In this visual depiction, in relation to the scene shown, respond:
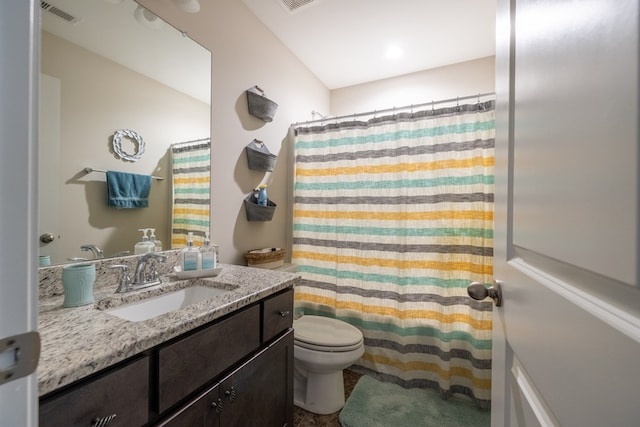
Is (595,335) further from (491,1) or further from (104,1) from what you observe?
(491,1)

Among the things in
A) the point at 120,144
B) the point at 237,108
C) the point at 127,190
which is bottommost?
the point at 127,190

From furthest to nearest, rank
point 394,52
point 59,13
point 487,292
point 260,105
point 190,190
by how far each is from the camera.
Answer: point 394,52 < point 260,105 < point 190,190 < point 59,13 < point 487,292

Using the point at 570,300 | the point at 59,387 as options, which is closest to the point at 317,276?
the point at 59,387

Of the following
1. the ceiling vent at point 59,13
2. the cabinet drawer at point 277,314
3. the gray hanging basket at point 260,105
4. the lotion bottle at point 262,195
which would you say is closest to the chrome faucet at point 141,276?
the cabinet drawer at point 277,314

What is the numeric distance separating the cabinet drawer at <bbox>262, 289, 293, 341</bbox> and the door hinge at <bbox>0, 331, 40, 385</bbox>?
2.49 ft

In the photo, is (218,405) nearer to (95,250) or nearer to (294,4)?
(95,250)

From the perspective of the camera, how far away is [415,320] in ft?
5.67

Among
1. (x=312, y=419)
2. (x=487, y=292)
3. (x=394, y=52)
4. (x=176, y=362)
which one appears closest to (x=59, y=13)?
(x=176, y=362)

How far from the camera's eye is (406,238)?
1.76 meters

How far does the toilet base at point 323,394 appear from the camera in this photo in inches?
60.8

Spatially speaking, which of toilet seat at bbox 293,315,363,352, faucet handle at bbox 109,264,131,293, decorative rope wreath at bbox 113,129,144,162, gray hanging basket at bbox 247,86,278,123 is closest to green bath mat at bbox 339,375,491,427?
toilet seat at bbox 293,315,363,352

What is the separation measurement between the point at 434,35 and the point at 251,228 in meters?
1.95

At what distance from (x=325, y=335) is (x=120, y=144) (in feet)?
4.86

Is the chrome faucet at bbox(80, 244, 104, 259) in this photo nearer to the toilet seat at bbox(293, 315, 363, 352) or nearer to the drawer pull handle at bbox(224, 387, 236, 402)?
the drawer pull handle at bbox(224, 387, 236, 402)
